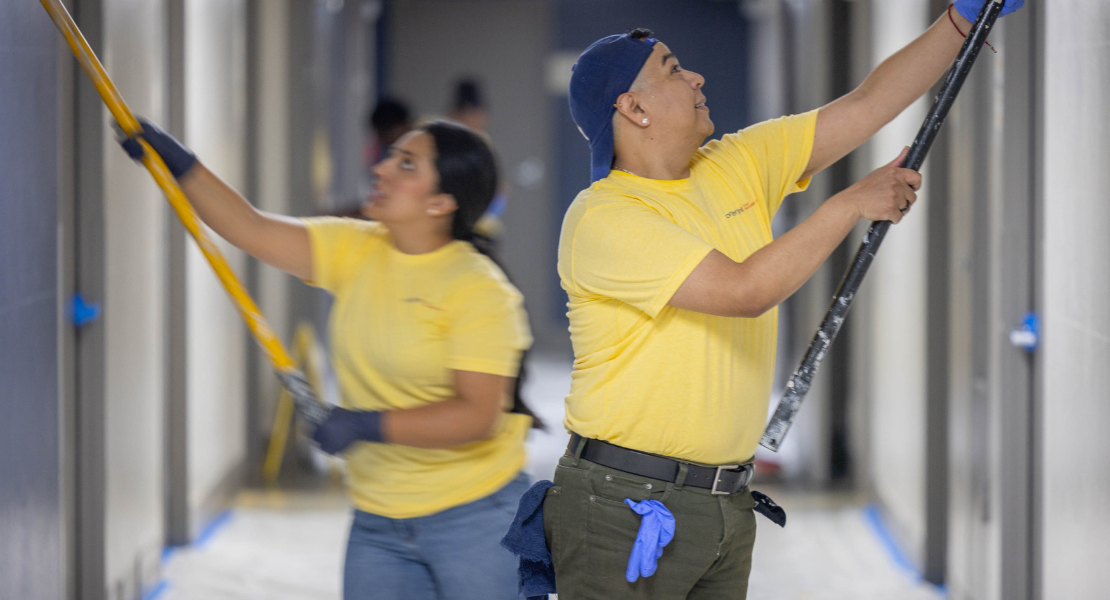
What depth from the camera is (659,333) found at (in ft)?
4.92

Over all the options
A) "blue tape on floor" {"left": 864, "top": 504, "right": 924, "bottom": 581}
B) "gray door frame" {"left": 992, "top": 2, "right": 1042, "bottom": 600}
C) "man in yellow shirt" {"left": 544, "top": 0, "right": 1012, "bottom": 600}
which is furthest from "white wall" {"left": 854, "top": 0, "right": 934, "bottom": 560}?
"man in yellow shirt" {"left": 544, "top": 0, "right": 1012, "bottom": 600}

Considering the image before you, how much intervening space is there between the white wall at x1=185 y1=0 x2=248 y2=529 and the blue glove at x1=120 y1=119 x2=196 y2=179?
5.85ft

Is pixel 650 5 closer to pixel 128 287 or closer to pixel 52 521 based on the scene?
pixel 128 287

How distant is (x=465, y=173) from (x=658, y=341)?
535 mm

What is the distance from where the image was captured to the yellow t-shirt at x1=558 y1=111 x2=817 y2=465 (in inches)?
58.0

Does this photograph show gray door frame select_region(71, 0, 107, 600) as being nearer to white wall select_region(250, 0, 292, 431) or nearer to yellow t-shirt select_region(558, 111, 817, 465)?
yellow t-shirt select_region(558, 111, 817, 465)

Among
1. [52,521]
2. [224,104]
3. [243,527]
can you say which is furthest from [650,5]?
[52,521]

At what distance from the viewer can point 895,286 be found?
12.5 feet

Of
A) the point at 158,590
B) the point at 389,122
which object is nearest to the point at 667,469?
the point at 158,590

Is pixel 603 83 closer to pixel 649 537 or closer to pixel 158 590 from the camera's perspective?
pixel 649 537

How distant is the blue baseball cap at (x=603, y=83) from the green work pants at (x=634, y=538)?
445 millimetres

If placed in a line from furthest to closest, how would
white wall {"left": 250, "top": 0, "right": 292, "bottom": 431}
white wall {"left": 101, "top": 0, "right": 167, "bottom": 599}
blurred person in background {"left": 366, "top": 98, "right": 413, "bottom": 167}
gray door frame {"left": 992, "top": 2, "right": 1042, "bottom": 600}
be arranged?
white wall {"left": 250, "top": 0, "right": 292, "bottom": 431} < blurred person in background {"left": 366, "top": 98, "right": 413, "bottom": 167} < white wall {"left": 101, "top": 0, "right": 167, "bottom": 599} < gray door frame {"left": 992, "top": 2, "right": 1042, "bottom": 600}

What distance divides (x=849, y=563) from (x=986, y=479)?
36.1 inches

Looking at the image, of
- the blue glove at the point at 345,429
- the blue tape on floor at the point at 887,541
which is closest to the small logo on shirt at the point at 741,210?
the blue glove at the point at 345,429
